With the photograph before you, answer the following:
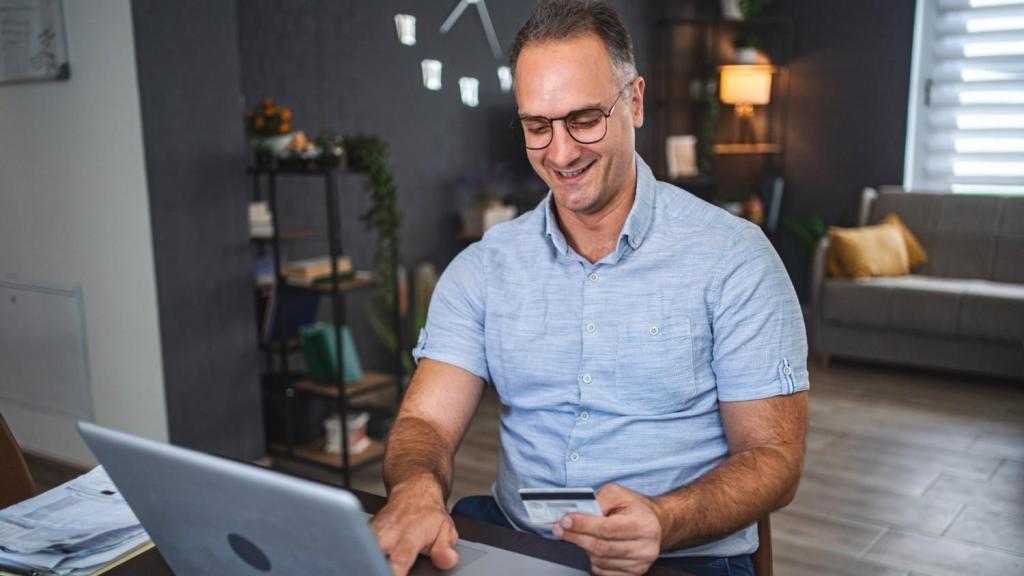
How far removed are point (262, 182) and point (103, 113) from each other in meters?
A: 0.68

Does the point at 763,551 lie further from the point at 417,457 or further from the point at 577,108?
the point at 577,108

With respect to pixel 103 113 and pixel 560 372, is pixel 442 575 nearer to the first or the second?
pixel 560 372

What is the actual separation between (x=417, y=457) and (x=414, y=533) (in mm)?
311

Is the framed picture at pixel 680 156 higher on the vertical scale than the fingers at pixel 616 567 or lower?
higher

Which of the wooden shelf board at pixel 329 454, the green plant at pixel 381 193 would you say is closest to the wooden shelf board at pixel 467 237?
the green plant at pixel 381 193

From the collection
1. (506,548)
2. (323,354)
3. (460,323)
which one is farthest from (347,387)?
(506,548)

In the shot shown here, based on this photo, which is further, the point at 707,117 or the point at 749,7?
the point at 707,117

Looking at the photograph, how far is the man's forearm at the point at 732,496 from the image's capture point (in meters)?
1.18

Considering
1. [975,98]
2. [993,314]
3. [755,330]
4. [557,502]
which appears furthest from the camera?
[975,98]

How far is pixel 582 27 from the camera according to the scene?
1403mm

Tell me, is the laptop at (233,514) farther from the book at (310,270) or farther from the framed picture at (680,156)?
the framed picture at (680,156)

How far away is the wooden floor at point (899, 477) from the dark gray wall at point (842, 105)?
180cm

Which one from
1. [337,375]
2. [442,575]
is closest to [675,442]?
[442,575]

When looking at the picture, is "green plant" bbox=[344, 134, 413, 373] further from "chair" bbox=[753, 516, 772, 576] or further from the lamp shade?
the lamp shade
